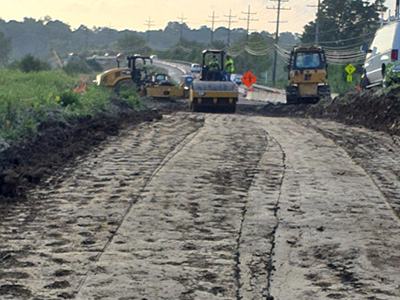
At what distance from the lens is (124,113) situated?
21.3 metres

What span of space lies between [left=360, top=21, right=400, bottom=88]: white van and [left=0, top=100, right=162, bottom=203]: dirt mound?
8674 mm

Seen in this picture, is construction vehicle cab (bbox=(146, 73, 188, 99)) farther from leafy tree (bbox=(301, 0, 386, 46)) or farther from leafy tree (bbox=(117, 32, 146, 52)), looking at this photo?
leafy tree (bbox=(117, 32, 146, 52))

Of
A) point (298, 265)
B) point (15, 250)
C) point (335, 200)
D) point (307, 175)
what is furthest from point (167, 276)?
point (307, 175)

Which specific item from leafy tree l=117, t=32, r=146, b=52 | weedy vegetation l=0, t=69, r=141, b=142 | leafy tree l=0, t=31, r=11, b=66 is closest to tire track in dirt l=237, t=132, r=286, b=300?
weedy vegetation l=0, t=69, r=141, b=142

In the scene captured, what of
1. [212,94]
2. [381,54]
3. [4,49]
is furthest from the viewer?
[4,49]

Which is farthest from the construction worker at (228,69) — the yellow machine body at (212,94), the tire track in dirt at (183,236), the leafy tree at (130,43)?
the leafy tree at (130,43)

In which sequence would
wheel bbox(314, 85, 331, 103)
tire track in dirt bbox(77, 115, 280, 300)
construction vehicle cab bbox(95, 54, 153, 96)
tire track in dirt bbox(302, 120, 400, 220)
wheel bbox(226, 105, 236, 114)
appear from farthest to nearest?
construction vehicle cab bbox(95, 54, 153, 96)
wheel bbox(314, 85, 331, 103)
wheel bbox(226, 105, 236, 114)
tire track in dirt bbox(302, 120, 400, 220)
tire track in dirt bbox(77, 115, 280, 300)

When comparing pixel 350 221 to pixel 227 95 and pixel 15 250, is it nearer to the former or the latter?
pixel 15 250

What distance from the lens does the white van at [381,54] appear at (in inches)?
875

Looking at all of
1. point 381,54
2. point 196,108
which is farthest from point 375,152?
point 196,108

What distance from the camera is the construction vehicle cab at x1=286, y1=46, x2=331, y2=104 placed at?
2933cm

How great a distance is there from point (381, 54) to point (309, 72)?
5.90 m

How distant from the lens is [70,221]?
327 inches

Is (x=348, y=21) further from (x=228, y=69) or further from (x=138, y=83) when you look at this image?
(x=228, y=69)
